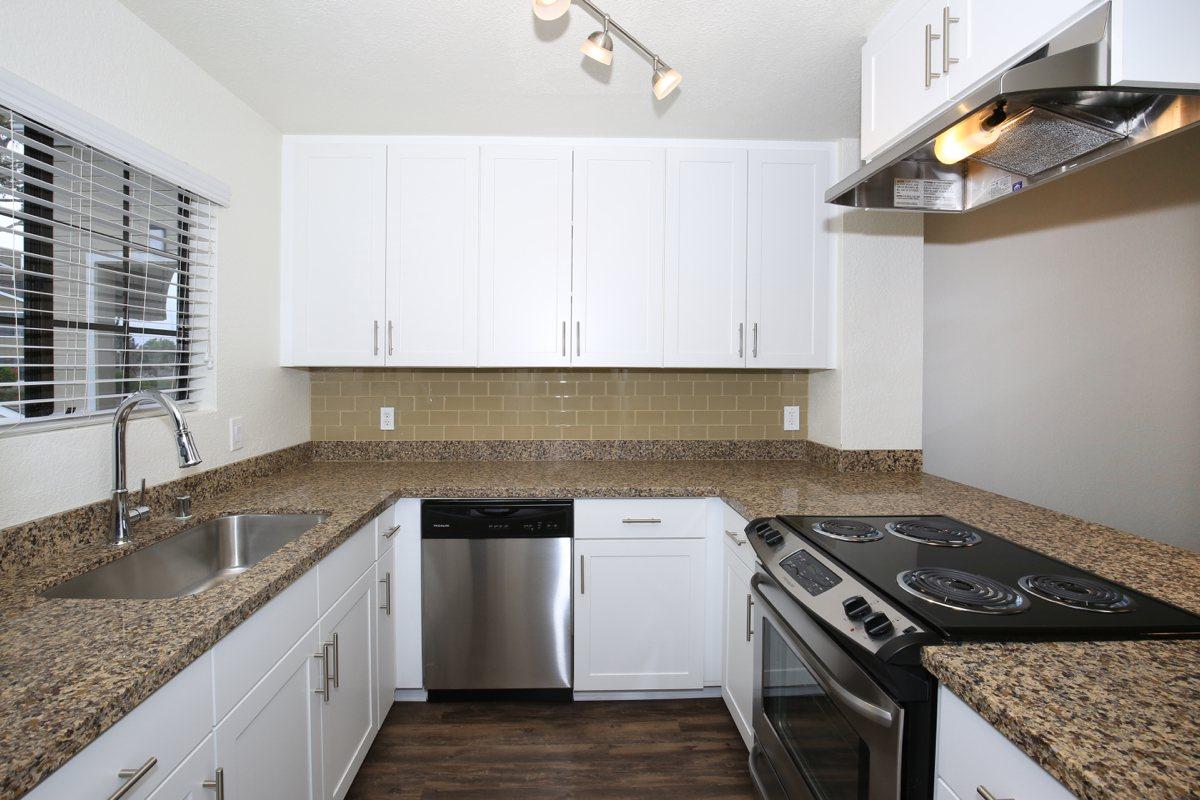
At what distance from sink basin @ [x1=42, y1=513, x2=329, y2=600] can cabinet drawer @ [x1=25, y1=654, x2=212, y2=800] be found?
0.52 m

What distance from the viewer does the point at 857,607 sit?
1.14m

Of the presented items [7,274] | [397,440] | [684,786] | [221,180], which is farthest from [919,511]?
[221,180]

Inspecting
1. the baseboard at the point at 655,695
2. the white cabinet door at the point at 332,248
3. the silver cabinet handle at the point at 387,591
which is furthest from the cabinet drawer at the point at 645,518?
the white cabinet door at the point at 332,248

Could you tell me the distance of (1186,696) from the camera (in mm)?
796

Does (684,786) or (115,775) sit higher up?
(115,775)

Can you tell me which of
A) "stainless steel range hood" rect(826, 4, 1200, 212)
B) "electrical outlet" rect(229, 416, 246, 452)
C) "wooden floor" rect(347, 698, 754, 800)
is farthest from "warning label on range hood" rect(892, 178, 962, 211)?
"electrical outlet" rect(229, 416, 246, 452)

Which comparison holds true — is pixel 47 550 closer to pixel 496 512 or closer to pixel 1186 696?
pixel 496 512

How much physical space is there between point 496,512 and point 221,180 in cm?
156

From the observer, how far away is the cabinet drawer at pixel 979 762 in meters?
0.76

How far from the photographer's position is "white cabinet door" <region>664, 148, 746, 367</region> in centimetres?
253

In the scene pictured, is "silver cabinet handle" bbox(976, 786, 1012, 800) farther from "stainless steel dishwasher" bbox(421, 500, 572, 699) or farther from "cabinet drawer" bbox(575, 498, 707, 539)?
"stainless steel dishwasher" bbox(421, 500, 572, 699)

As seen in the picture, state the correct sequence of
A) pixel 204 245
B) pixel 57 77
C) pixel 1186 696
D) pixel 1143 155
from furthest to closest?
pixel 204 245 < pixel 1143 155 < pixel 57 77 < pixel 1186 696

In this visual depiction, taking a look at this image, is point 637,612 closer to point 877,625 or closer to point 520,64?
point 877,625

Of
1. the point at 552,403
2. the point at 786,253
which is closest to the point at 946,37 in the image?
the point at 786,253
